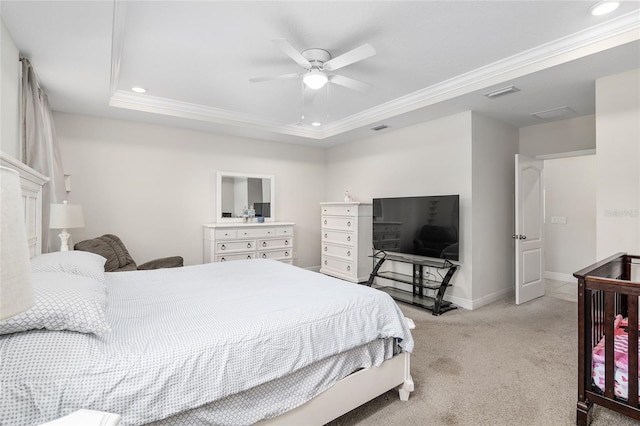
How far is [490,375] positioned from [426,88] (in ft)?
9.76

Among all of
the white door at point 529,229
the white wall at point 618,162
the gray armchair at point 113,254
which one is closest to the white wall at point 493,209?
the white door at point 529,229

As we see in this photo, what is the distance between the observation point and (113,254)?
353 cm

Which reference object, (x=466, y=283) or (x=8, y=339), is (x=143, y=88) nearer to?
(x=8, y=339)

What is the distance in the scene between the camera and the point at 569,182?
5.40m

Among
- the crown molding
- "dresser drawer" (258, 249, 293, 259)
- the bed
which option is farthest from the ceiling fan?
"dresser drawer" (258, 249, 293, 259)

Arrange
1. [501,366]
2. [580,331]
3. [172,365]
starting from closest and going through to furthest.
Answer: [172,365]
[580,331]
[501,366]

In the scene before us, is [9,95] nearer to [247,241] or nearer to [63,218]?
[63,218]

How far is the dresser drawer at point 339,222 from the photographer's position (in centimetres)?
511

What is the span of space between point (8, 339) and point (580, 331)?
2686 mm

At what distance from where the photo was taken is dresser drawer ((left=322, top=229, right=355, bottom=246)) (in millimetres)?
5141

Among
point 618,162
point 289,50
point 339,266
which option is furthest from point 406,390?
point 339,266

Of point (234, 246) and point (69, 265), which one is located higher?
point (69, 265)

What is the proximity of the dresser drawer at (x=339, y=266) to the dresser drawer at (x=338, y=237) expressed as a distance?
1.02ft

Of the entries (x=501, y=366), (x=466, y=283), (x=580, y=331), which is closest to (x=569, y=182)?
(x=466, y=283)
